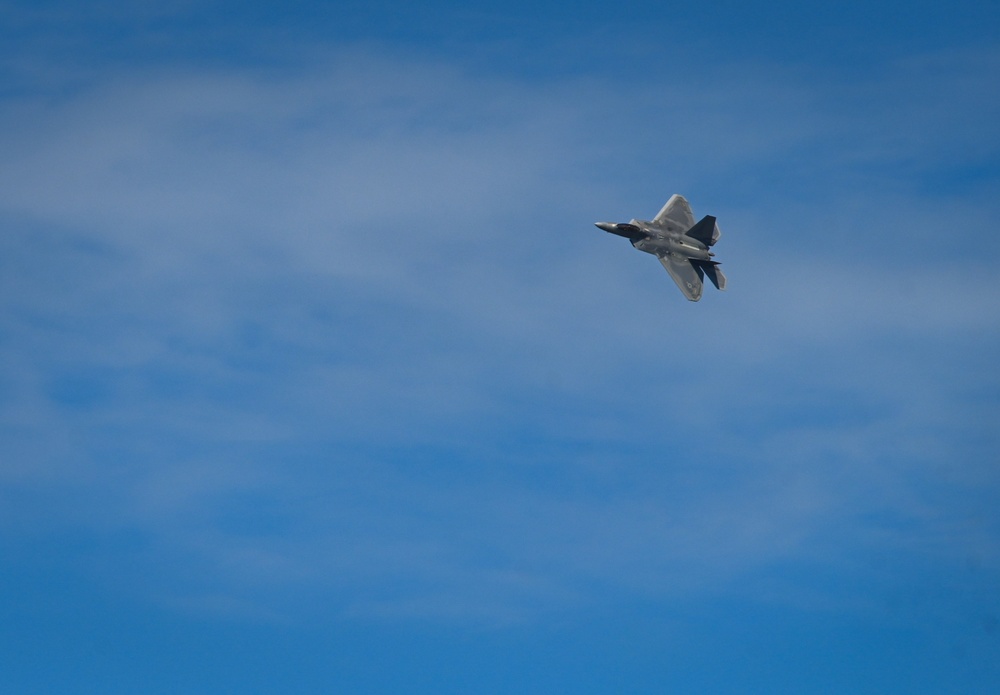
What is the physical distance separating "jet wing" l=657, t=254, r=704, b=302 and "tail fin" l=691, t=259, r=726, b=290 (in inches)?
19.4

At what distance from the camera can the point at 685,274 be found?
19688cm

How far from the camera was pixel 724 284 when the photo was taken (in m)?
198

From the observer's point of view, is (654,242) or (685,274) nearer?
(685,274)

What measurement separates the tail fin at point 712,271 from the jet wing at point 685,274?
0.49 metres

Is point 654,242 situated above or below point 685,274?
above

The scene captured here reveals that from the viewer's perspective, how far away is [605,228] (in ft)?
650

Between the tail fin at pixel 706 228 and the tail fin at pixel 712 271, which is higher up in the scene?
the tail fin at pixel 706 228

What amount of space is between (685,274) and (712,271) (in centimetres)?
474

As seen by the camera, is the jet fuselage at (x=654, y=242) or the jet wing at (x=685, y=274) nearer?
the jet wing at (x=685, y=274)

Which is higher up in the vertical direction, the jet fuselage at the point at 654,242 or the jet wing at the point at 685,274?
the jet fuselage at the point at 654,242

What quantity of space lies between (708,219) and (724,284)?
1097cm

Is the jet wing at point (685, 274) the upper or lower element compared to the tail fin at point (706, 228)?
lower

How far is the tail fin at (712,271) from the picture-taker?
650ft

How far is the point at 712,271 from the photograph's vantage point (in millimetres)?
198125
